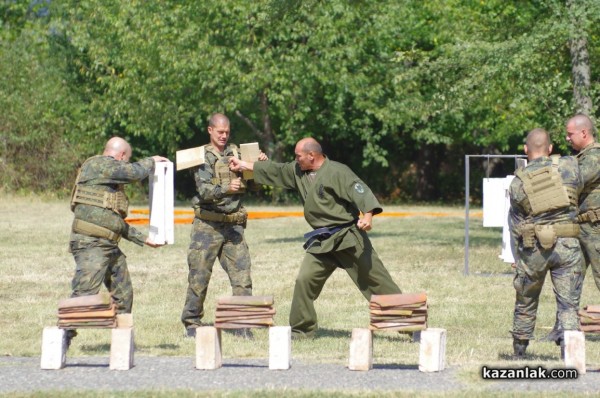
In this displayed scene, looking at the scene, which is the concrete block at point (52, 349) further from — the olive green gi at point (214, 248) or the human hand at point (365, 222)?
the human hand at point (365, 222)

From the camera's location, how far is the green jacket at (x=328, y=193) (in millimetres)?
10680

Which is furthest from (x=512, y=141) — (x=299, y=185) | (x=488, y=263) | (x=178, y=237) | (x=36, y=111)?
(x=299, y=185)

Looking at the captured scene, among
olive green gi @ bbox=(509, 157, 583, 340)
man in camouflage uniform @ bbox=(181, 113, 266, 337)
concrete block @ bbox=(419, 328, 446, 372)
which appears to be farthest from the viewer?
man in camouflage uniform @ bbox=(181, 113, 266, 337)

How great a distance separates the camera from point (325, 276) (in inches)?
443

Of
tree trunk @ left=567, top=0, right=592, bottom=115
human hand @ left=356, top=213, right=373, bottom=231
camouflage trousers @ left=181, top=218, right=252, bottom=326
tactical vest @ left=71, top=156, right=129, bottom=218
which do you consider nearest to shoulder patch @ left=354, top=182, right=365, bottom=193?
human hand @ left=356, top=213, right=373, bottom=231

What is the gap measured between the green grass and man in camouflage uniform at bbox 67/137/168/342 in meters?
0.70

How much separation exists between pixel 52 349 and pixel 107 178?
174cm

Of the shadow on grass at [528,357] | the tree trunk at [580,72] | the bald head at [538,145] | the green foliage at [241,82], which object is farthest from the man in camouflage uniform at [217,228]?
the green foliage at [241,82]

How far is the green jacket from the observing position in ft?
35.0

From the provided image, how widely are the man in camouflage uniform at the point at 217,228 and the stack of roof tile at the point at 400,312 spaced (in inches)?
89.5

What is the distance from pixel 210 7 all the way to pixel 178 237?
1273 centimetres

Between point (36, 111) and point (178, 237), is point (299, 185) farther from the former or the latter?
point (36, 111)

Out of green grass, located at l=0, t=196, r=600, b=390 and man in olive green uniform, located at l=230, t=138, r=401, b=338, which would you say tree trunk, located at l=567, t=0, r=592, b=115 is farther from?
man in olive green uniform, located at l=230, t=138, r=401, b=338

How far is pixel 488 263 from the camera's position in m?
18.8
